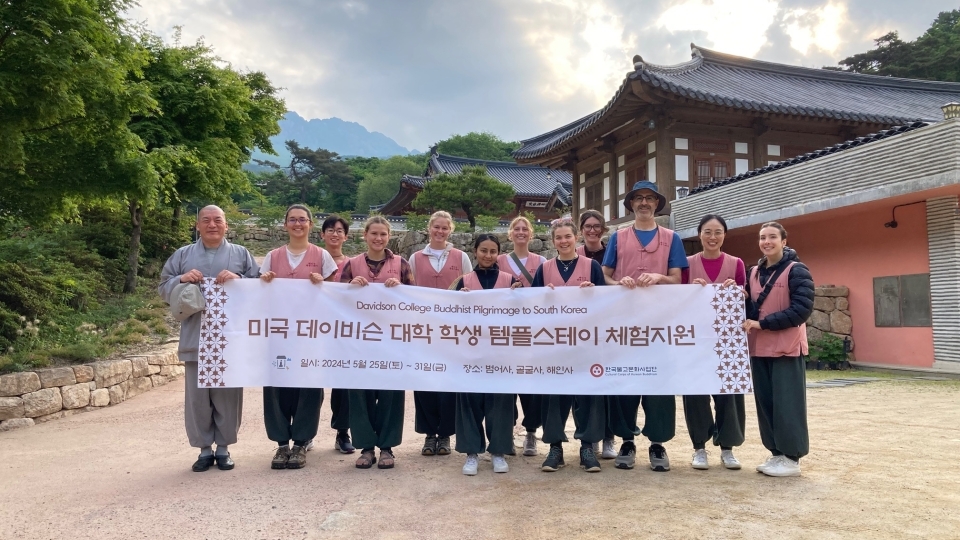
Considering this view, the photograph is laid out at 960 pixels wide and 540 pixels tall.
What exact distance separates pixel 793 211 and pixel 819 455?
800 centimetres

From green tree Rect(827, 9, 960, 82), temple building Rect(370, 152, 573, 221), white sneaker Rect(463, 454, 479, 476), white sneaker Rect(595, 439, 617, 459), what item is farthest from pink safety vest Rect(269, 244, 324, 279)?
green tree Rect(827, 9, 960, 82)

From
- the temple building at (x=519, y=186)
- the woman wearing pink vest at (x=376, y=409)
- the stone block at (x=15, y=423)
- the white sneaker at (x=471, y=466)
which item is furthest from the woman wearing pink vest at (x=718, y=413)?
the temple building at (x=519, y=186)

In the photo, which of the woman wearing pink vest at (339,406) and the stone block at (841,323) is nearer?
the woman wearing pink vest at (339,406)

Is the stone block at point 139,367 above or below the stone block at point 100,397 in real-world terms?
above

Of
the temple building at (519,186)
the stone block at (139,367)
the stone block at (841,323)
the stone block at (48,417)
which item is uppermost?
the temple building at (519,186)

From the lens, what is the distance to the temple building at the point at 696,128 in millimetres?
13852

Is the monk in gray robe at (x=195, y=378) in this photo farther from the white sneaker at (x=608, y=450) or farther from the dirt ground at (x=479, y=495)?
the white sneaker at (x=608, y=450)

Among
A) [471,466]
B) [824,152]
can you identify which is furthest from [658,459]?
[824,152]

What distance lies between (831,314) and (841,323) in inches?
9.2

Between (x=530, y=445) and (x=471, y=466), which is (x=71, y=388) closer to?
(x=471, y=466)

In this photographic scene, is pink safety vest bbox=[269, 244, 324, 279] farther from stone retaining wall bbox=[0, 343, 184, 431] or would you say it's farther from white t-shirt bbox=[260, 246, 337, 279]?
stone retaining wall bbox=[0, 343, 184, 431]

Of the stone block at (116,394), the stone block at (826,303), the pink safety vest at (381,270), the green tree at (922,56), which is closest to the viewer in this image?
the pink safety vest at (381,270)

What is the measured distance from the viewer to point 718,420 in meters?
4.23

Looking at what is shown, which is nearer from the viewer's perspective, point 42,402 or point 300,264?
point 300,264
